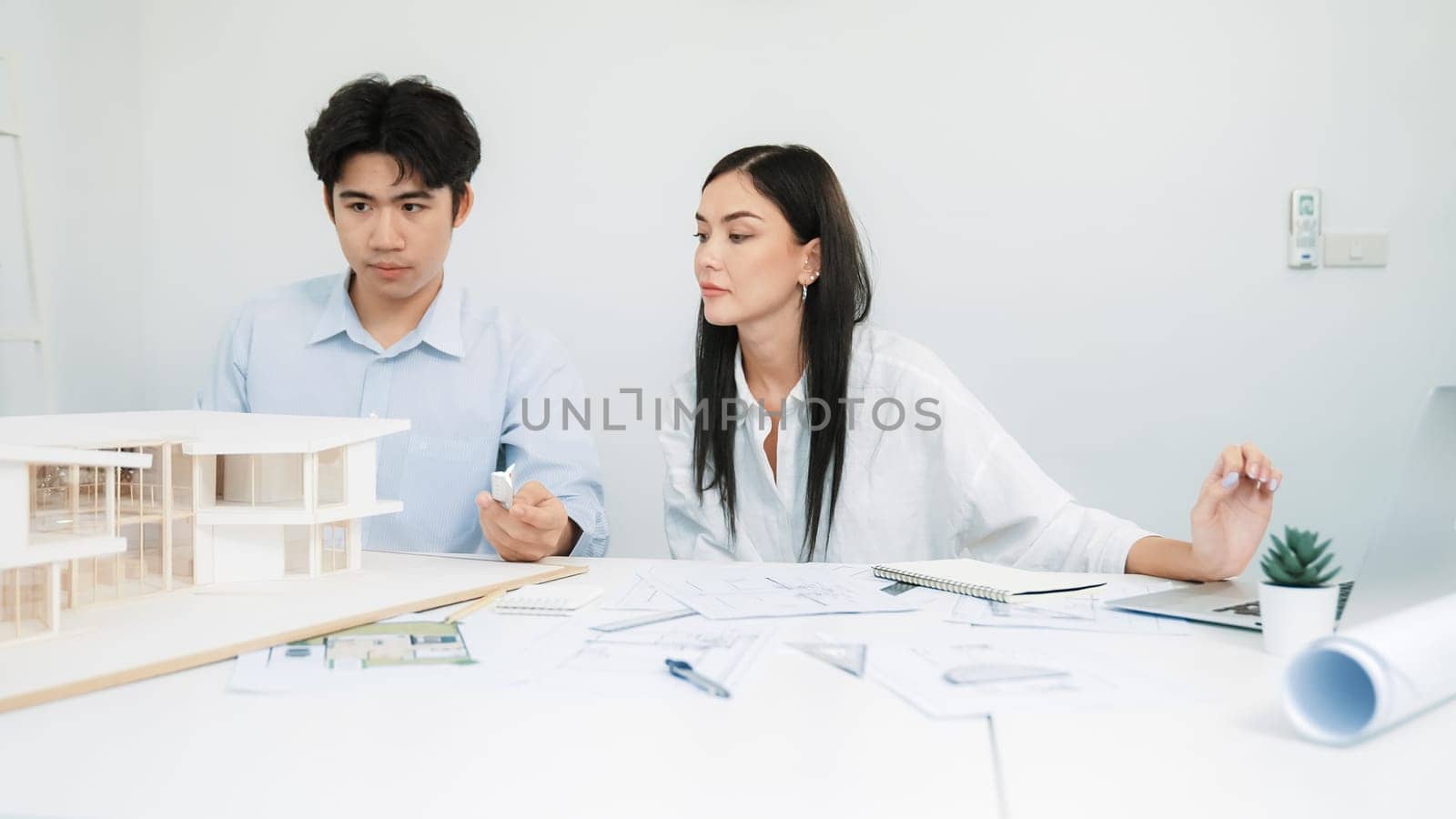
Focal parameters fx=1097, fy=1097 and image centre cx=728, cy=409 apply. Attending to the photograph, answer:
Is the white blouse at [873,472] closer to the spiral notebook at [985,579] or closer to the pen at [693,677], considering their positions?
the spiral notebook at [985,579]

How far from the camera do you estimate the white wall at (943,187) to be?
2.76m

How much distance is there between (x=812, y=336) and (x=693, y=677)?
3.86 ft

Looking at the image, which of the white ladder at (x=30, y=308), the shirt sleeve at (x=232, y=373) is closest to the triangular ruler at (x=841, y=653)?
the shirt sleeve at (x=232, y=373)

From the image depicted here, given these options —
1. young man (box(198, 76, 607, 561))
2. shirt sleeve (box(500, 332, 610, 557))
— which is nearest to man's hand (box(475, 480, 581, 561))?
shirt sleeve (box(500, 332, 610, 557))

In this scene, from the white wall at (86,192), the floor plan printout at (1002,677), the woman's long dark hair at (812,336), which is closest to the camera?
the floor plan printout at (1002,677)

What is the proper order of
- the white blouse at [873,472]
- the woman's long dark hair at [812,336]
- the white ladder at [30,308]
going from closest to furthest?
the white blouse at [873,472], the woman's long dark hair at [812,336], the white ladder at [30,308]

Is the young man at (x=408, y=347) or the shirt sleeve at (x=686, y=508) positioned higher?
the young man at (x=408, y=347)

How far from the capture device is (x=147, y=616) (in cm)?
107

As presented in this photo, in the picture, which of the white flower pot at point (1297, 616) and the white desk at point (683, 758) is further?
the white flower pot at point (1297, 616)

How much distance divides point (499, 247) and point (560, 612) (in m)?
2.08

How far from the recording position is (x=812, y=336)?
2.01 metres

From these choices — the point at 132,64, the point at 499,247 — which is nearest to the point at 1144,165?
the point at 499,247

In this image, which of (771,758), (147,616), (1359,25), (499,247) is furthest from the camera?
(499,247)

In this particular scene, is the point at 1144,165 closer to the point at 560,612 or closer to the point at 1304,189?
the point at 1304,189
